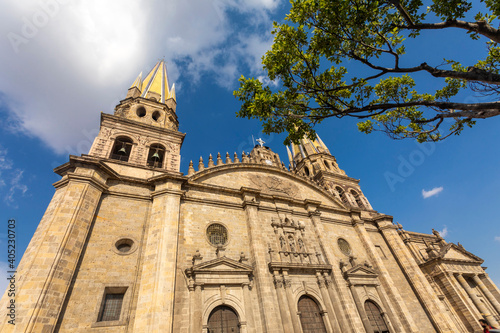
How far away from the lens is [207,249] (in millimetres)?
13180

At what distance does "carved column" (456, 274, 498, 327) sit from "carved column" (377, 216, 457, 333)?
7.26 meters

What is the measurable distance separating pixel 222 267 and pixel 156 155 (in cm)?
890

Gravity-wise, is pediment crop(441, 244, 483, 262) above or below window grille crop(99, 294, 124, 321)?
above

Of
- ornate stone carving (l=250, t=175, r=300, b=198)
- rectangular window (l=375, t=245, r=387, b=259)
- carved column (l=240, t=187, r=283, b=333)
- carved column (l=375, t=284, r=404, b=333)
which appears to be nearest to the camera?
carved column (l=240, t=187, r=283, b=333)

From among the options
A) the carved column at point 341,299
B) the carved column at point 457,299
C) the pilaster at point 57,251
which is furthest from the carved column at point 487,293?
the pilaster at point 57,251

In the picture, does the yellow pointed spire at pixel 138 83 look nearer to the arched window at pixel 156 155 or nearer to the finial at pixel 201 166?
the arched window at pixel 156 155

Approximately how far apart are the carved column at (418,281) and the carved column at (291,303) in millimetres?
11899

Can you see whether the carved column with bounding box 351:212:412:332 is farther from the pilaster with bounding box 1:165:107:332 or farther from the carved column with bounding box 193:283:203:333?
the pilaster with bounding box 1:165:107:332

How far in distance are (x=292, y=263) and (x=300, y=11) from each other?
13361mm

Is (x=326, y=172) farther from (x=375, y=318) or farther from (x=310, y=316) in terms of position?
(x=310, y=316)

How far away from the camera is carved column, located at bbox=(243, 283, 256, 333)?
37.5ft

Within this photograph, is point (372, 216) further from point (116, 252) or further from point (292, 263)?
point (116, 252)

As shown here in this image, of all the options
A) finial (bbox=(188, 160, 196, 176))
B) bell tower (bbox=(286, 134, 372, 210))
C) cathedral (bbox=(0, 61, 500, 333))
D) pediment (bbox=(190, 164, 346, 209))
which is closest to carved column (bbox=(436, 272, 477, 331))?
cathedral (bbox=(0, 61, 500, 333))

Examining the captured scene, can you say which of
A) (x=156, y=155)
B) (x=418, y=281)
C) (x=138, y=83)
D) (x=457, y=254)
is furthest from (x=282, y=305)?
(x=457, y=254)
